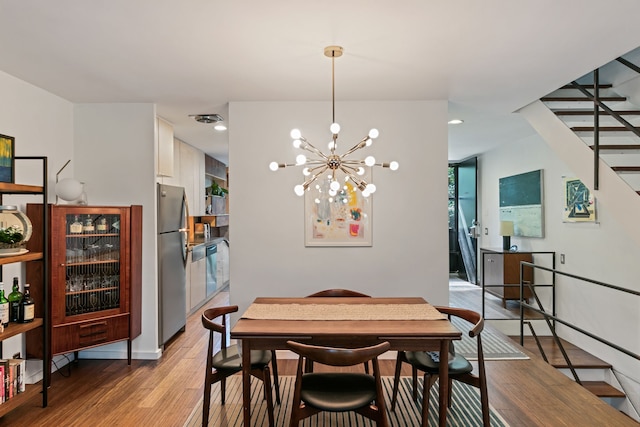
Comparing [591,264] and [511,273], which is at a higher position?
[591,264]

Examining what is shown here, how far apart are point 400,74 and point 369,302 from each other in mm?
1772

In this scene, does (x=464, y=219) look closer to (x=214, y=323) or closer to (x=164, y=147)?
(x=164, y=147)

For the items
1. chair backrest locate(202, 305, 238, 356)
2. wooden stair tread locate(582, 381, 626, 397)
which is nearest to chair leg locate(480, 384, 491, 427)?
chair backrest locate(202, 305, 238, 356)

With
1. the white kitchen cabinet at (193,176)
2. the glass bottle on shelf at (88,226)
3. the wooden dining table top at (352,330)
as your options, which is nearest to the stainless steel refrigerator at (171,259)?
the glass bottle on shelf at (88,226)

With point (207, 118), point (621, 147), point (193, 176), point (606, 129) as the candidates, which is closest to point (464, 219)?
point (606, 129)

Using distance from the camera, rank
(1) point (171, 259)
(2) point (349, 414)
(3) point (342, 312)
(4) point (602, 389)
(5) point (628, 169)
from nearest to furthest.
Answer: (3) point (342, 312)
(2) point (349, 414)
(5) point (628, 169)
(4) point (602, 389)
(1) point (171, 259)

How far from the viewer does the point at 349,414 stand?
2.83 meters

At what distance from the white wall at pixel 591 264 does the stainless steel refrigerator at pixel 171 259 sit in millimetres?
4081

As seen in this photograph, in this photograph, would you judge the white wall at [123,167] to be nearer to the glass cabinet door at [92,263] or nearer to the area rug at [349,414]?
the glass cabinet door at [92,263]

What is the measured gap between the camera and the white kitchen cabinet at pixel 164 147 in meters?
4.15

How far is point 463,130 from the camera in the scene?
5.34 m

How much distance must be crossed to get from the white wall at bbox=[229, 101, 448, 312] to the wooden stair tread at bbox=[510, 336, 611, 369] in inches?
67.0

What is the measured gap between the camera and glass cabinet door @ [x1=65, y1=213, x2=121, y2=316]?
3420mm

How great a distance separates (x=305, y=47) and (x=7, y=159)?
7.46 ft
